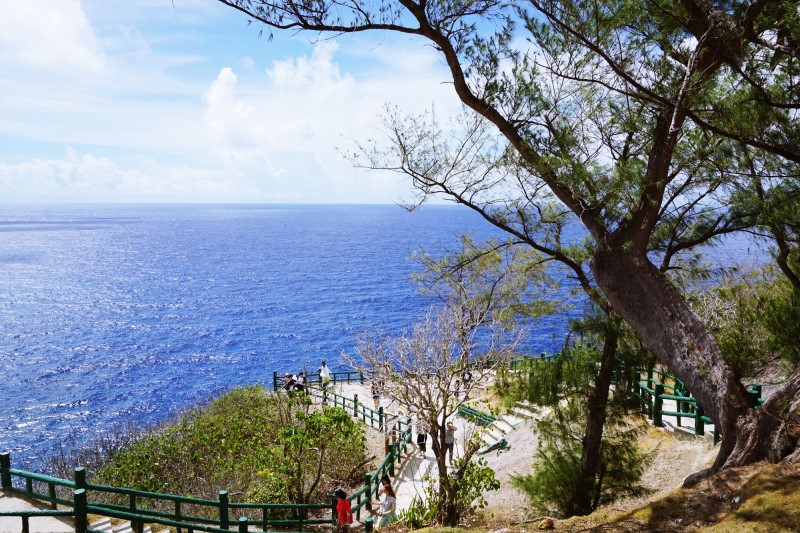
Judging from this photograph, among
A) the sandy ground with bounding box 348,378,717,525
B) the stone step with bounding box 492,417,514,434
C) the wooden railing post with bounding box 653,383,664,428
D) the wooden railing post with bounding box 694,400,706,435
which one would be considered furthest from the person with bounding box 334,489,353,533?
the stone step with bounding box 492,417,514,434

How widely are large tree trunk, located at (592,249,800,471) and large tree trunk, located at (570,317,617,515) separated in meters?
2.63

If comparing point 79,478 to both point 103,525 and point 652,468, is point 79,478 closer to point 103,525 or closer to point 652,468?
point 103,525

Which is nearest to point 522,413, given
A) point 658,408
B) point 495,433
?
point 495,433

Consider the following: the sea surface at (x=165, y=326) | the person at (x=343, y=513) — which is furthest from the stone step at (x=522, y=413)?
the person at (x=343, y=513)

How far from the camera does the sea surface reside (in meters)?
34.6

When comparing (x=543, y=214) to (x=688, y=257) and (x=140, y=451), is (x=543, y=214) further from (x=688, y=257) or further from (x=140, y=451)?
(x=140, y=451)

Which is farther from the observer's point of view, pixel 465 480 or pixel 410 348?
pixel 410 348

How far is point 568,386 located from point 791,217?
505 centimetres

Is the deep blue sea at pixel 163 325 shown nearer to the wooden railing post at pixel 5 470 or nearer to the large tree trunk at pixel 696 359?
the large tree trunk at pixel 696 359

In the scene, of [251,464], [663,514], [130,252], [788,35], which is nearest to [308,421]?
[251,464]

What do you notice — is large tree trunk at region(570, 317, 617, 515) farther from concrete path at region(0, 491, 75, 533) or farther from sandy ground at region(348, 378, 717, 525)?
concrete path at region(0, 491, 75, 533)

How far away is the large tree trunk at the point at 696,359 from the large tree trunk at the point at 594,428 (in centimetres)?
263

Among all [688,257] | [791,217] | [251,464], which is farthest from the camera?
[251,464]

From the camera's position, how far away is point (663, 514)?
7152mm
